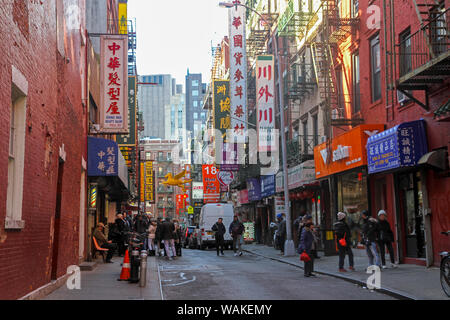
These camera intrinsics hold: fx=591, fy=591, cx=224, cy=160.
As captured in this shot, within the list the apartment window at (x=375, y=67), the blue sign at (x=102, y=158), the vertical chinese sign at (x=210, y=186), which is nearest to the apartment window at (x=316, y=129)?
the apartment window at (x=375, y=67)

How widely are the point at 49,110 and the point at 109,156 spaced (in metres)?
8.93

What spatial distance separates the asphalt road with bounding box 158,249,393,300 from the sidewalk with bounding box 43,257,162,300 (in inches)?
12.6

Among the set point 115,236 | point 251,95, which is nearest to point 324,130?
point 115,236

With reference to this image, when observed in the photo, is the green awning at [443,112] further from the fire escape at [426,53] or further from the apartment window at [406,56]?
the apartment window at [406,56]

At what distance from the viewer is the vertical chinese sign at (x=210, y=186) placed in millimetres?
60438

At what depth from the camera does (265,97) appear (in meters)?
33.8

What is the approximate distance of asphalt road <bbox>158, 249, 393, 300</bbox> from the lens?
1191 cm

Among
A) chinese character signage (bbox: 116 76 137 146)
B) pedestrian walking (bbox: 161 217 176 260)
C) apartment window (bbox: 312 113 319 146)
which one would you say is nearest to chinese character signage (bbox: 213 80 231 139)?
chinese character signage (bbox: 116 76 137 146)

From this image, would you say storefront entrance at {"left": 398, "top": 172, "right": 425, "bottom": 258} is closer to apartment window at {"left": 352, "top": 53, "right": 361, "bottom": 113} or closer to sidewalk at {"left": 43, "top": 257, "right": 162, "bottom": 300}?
apartment window at {"left": 352, "top": 53, "right": 361, "bottom": 113}

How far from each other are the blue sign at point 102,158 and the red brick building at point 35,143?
4903 mm

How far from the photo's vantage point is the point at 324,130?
27094 mm

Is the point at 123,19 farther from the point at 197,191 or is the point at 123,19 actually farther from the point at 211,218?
the point at 197,191

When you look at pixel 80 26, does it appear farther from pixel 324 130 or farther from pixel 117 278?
pixel 324 130

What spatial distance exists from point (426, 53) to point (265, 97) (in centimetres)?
1806
